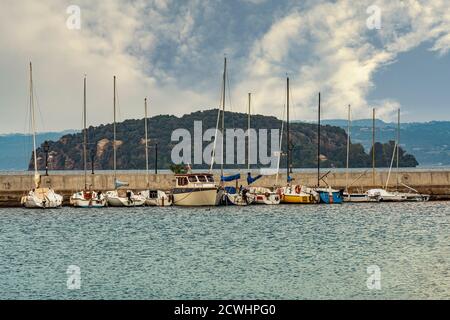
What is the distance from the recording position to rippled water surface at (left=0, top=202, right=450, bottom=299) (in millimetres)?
27500

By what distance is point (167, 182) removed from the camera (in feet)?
238

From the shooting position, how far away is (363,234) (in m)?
47.1

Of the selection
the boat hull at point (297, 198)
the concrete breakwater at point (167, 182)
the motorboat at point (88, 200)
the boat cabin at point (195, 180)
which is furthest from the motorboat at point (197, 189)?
the concrete breakwater at point (167, 182)

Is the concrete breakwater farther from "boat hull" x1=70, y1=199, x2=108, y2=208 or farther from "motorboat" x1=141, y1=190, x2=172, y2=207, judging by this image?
"motorboat" x1=141, y1=190, x2=172, y2=207

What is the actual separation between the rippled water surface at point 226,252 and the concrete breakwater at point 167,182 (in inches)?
264

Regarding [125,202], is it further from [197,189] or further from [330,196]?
[330,196]

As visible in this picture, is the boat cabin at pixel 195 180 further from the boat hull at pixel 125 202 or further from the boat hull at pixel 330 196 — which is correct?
the boat hull at pixel 330 196

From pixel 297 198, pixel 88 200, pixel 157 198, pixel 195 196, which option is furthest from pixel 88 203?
pixel 297 198

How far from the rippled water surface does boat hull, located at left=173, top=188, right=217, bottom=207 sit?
753mm

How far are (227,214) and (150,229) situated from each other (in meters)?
11.6

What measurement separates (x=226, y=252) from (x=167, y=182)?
3482 centimetres

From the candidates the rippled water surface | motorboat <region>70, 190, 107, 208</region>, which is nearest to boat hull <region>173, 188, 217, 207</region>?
the rippled water surface
